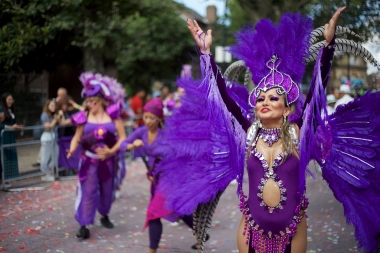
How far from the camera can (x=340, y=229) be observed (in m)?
6.51

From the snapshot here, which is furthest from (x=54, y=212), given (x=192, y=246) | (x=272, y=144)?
(x=272, y=144)

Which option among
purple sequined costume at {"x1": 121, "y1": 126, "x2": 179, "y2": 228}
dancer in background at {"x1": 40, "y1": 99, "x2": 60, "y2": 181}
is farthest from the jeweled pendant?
dancer in background at {"x1": 40, "y1": 99, "x2": 60, "y2": 181}

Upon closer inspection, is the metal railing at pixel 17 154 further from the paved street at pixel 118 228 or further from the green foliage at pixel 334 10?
the green foliage at pixel 334 10

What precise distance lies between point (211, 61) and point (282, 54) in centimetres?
54

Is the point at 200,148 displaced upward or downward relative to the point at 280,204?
upward

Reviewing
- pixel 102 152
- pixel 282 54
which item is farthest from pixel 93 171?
pixel 282 54

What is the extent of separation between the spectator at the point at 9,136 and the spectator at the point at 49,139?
1126mm

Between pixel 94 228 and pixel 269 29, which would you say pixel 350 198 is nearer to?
pixel 269 29

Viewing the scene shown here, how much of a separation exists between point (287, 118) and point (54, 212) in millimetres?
4913

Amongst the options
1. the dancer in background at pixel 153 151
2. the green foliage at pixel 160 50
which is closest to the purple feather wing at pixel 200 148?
the dancer in background at pixel 153 151

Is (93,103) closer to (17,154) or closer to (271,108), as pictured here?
(17,154)

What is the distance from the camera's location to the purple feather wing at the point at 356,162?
3.61m

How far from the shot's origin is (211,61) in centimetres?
362

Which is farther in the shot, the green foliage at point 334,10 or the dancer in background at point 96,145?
the green foliage at point 334,10
